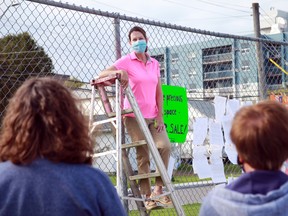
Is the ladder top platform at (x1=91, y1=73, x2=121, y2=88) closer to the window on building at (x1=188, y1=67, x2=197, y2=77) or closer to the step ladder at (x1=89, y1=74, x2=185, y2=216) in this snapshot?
the step ladder at (x1=89, y1=74, x2=185, y2=216)

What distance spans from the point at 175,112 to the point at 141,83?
90 cm

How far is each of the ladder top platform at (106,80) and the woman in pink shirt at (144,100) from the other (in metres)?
0.28

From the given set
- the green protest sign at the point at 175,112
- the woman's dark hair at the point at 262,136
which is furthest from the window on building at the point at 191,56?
the woman's dark hair at the point at 262,136

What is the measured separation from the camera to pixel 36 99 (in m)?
2.44

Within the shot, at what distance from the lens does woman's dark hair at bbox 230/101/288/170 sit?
248 cm

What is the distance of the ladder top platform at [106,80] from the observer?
4.77 metres

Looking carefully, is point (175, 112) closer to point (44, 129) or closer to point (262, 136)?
point (262, 136)

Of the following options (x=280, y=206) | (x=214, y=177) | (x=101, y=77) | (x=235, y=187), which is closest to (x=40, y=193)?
(x=235, y=187)

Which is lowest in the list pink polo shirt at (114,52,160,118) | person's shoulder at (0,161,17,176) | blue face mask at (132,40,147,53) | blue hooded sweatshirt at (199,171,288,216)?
blue hooded sweatshirt at (199,171,288,216)

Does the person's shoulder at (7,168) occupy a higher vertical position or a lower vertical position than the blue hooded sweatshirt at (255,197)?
higher

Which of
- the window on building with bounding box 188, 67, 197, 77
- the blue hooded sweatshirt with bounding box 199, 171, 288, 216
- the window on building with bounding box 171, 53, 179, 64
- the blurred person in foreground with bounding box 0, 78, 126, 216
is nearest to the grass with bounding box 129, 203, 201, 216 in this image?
the window on building with bounding box 188, 67, 197, 77

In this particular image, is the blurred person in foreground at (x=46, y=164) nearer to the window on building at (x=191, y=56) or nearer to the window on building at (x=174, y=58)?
the window on building at (x=191, y=56)

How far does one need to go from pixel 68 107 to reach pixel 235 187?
0.80 m

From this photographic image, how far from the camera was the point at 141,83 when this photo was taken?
215 inches
